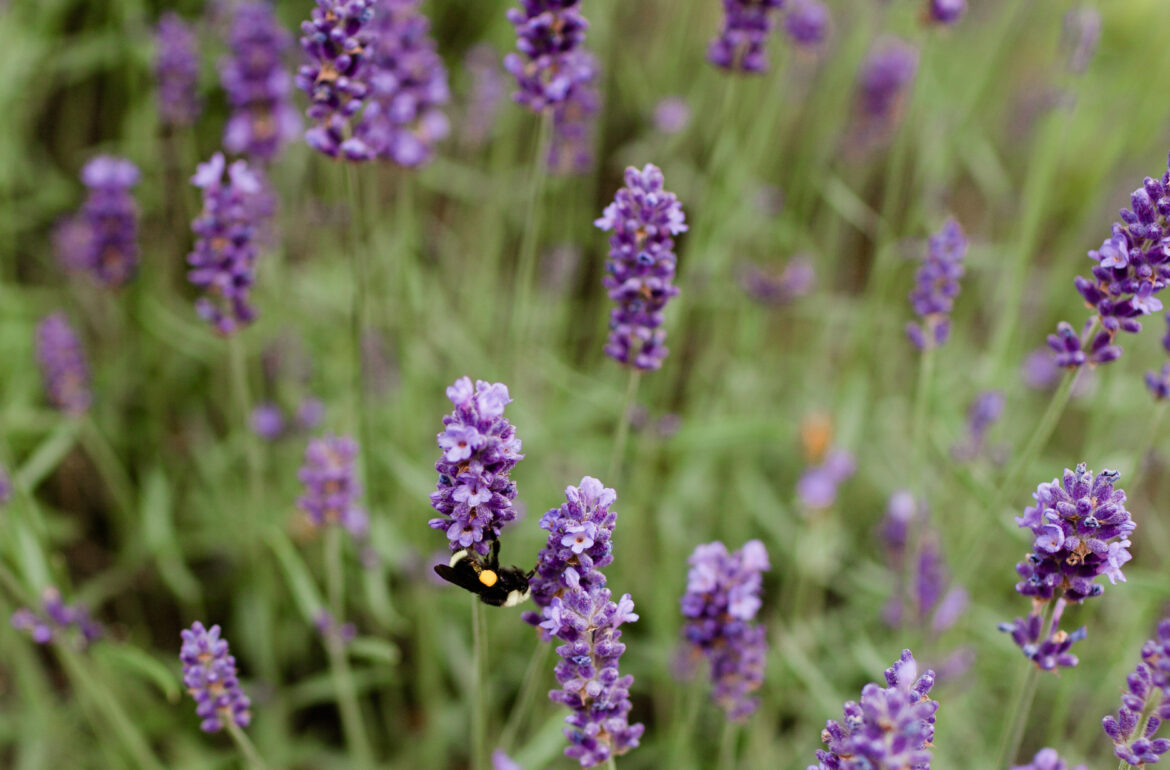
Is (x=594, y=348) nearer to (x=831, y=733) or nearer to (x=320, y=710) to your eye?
(x=320, y=710)

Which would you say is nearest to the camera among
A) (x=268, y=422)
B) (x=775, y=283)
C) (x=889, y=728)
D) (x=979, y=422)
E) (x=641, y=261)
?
(x=889, y=728)

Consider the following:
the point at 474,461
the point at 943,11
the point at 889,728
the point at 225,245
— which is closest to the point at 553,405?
the point at 225,245

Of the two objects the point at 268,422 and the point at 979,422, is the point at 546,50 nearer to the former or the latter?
the point at 979,422

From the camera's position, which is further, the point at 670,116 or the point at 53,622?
the point at 670,116

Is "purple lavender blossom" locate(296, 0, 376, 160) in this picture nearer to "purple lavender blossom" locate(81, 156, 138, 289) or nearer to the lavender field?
the lavender field

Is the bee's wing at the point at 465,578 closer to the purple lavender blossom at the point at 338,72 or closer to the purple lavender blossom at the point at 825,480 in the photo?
the purple lavender blossom at the point at 338,72
